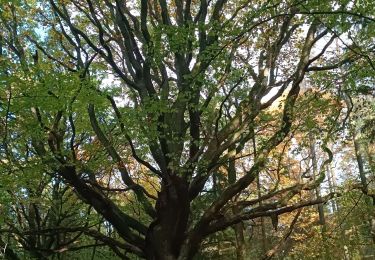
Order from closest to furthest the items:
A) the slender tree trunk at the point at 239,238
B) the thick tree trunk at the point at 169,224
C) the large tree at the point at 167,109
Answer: the large tree at the point at 167,109
the thick tree trunk at the point at 169,224
the slender tree trunk at the point at 239,238

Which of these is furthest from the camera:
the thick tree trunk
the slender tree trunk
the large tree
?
the slender tree trunk

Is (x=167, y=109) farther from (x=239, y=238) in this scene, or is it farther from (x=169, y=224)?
(x=239, y=238)

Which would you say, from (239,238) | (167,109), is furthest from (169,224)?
(239,238)

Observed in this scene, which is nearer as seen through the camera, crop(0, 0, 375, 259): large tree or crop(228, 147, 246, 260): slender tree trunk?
crop(0, 0, 375, 259): large tree

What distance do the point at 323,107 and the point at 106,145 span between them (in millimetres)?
5378

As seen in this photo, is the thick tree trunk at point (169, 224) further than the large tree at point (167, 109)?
Yes

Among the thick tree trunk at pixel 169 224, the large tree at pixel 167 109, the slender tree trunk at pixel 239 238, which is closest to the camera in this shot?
the large tree at pixel 167 109

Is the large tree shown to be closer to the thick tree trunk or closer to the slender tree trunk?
the thick tree trunk

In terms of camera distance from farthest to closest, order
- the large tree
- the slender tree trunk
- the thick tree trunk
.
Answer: the slender tree trunk
the thick tree trunk
the large tree

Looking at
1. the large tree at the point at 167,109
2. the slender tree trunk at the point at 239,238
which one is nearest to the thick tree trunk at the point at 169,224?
the large tree at the point at 167,109

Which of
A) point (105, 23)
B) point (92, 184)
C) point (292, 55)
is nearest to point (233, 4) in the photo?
point (292, 55)

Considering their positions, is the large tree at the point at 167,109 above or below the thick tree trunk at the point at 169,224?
above

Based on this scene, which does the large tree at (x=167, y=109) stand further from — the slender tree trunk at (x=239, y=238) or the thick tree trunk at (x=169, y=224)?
the slender tree trunk at (x=239, y=238)

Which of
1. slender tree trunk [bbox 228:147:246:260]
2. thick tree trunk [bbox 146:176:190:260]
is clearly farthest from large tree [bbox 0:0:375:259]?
slender tree trunk [bbox 228:147:246:260]
